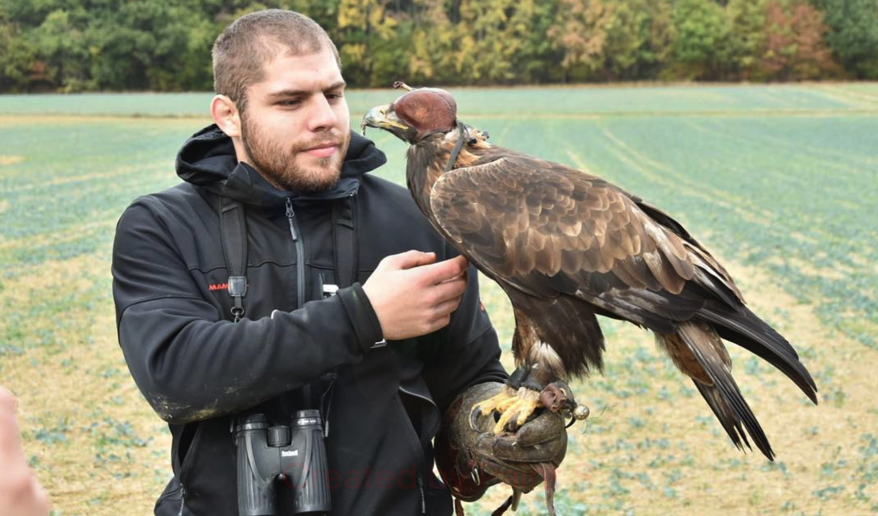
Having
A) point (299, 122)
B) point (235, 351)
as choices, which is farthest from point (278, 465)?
point (299, 122)

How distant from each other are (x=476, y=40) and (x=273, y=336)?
43.4m

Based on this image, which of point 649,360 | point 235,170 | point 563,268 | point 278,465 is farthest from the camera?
point 649,360

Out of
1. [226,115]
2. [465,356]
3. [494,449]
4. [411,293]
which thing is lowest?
[494,449]

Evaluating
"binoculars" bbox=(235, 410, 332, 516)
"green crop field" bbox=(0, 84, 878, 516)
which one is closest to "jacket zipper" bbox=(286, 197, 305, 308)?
"binoculars" bbox=(235, 410, 332, 516)

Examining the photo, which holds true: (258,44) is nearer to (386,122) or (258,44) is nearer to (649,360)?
(386,122)

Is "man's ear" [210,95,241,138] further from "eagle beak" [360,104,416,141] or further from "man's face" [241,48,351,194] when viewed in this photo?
"eagle beak" [360,104,416,141]

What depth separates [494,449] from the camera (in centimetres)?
250

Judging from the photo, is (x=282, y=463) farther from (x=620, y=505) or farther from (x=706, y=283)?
(x=620, y=505)

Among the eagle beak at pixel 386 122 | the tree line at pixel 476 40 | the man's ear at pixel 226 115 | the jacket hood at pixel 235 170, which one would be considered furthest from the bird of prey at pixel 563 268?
the tree line at pixel 476 40

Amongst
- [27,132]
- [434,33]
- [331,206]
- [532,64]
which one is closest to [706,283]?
[331,206]

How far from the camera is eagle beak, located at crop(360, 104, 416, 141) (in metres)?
2.43

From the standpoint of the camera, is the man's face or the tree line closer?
the man's face

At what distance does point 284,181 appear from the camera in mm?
2416

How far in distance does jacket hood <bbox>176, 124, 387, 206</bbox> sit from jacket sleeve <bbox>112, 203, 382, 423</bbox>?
1.24ft
